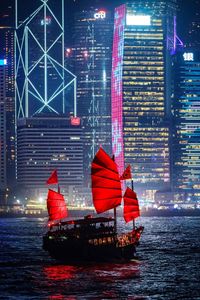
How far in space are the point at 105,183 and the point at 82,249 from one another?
29.8 feet

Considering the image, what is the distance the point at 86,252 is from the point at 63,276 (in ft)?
30.2

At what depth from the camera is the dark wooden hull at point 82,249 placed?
85750mm

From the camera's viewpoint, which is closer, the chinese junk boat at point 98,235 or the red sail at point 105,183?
the chinese junk boat at point 98,235

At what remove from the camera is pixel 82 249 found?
8575cm

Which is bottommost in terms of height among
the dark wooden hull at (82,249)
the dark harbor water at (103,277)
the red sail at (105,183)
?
the dark harbor water at (103,277)

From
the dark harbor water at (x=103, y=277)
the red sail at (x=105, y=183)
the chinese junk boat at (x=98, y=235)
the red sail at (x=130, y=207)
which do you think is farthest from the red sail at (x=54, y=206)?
the red sail at (x=105, y=183)

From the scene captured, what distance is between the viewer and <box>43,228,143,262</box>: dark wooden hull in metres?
85.8

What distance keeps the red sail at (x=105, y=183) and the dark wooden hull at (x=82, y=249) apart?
4761 mm

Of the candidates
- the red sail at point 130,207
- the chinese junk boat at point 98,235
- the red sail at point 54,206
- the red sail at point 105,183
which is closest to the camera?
the chinese junk boat at point 98,235

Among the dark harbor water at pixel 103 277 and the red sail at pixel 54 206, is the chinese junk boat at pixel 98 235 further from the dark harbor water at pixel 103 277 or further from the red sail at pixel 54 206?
the red sail at pixel 54 206

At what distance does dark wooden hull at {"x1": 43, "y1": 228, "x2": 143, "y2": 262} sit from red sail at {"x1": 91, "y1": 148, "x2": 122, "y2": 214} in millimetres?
4761

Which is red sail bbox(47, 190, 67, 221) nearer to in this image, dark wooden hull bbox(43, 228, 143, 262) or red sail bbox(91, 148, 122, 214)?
red sail bbox(91, 148, 122, 214)

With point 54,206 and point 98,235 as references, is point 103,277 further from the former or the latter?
point 54,206

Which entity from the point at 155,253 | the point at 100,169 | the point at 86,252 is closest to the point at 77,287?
the point at 86,252
